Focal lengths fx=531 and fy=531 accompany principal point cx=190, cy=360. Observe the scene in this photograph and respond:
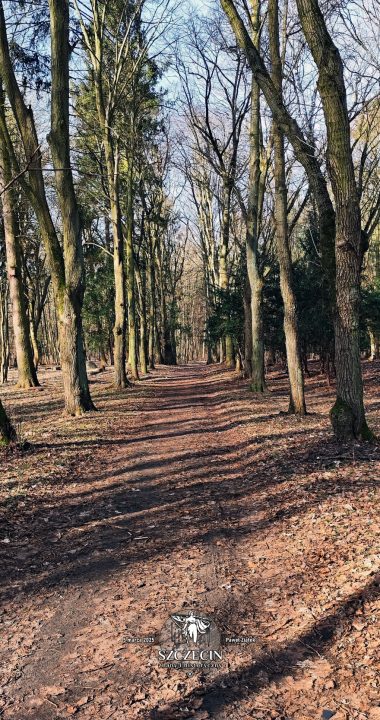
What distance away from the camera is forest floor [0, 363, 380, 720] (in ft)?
9.48

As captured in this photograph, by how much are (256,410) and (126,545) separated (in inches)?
307

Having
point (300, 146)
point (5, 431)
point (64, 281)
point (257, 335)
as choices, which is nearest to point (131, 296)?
point (257, 335)

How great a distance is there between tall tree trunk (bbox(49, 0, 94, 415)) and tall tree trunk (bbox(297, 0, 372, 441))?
585 cm

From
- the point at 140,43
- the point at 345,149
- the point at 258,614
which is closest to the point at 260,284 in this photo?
the point at 345,149

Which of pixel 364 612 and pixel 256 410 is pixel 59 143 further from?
pixel 364 612

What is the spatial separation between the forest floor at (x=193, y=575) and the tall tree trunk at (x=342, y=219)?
74cm

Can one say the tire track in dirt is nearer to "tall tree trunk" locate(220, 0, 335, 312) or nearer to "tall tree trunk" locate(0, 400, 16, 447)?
"tall tree trunk" locate(0, 400, 16, 447)

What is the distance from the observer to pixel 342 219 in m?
7.50

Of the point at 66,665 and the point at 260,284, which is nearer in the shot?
the point at 66,665

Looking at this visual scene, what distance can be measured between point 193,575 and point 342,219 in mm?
5355

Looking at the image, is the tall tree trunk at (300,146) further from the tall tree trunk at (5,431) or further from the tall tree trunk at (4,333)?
the tall tree trunk at (4,333)

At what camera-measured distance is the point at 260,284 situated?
15148mm

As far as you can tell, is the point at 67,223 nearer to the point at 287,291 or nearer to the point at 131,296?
the point at 287,291

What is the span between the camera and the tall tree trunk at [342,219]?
24.0 feet
